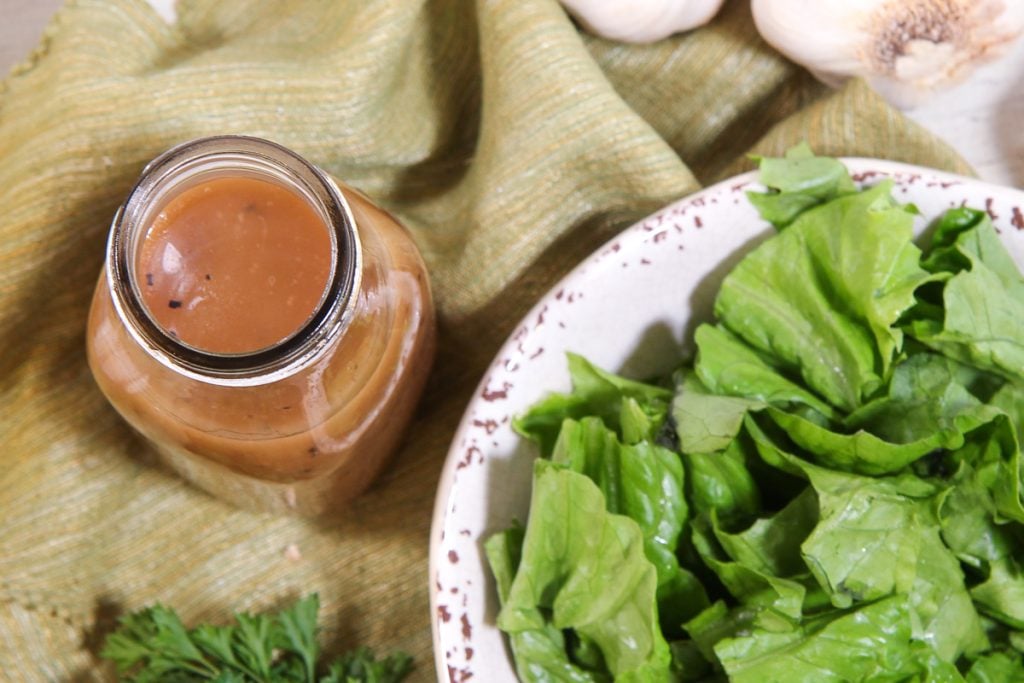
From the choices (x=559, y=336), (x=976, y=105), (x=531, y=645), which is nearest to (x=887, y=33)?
(x=976, y=105)

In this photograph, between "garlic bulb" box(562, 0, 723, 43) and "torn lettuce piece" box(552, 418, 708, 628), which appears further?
"garlic bulb" box(562, 0, 723, 43)

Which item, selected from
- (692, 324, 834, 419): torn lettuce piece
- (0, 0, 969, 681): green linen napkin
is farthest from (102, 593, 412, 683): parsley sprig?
(692, 324, 834, 419): torn lettuce piece

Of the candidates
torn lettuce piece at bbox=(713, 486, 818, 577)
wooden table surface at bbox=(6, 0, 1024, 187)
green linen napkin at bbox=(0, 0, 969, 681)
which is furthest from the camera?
wooden table surface at bbox=(6, 0, 1024, 187)

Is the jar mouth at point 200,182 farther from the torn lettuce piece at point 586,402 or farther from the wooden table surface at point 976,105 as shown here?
the wooden table surface at point 976,105

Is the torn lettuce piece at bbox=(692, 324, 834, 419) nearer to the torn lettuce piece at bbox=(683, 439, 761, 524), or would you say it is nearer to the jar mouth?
the torn lettuce piece at bbox=(683, 439, 761, 524)

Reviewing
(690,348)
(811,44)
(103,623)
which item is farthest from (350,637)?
(811,44)

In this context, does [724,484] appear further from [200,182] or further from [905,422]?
[200,182]
